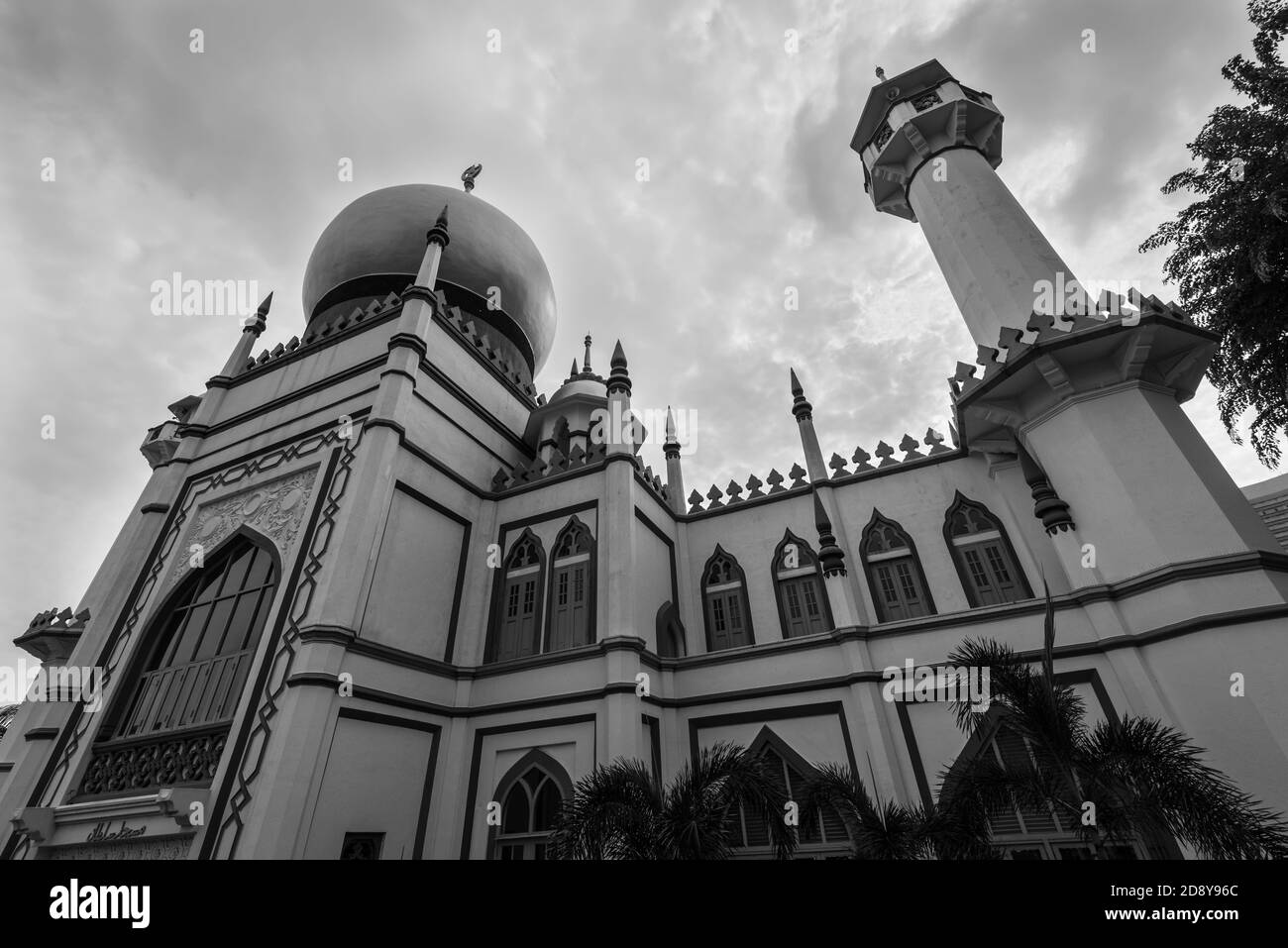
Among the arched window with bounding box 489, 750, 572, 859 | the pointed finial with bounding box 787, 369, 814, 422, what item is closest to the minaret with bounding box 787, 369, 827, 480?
the pointed finial with bounding box 787, 369, 814, 422

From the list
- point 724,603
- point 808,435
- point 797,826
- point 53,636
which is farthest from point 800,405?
point 53,636

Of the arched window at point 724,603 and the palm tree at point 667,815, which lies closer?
the palm tree at point 667,815

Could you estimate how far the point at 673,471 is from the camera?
14.6m

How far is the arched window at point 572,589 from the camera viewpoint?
1102 cm

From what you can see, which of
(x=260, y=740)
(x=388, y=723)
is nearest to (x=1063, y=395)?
(x=388, y=723)

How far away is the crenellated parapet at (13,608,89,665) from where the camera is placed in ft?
41.4

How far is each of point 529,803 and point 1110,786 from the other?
25.9 ft

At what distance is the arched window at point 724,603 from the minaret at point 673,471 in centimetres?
159

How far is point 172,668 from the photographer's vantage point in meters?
10.7

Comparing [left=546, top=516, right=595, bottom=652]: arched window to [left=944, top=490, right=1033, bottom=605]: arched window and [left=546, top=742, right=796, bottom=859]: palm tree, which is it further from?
[left=944, top=490, right=1033, bottom=605]: arched window

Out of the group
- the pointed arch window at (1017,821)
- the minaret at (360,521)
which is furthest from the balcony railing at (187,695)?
the pointed arch window at (1017,821)

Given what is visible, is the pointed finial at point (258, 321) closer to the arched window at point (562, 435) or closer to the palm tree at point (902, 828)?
the arched window at point (562, 435)

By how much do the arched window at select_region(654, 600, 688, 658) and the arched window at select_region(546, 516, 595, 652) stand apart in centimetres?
140

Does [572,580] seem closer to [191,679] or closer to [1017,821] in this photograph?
[191,679]
